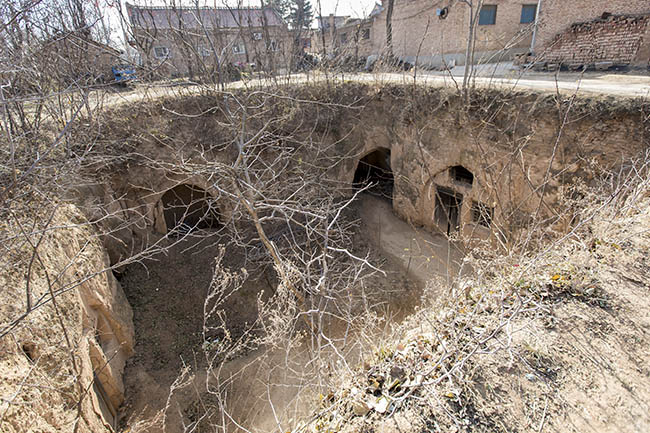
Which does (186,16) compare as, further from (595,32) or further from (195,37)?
(595,32)

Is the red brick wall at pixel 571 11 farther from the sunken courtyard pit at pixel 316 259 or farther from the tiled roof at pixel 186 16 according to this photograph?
the tiled roof at pixel 186 16

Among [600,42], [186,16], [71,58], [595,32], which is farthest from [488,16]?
[71,58]

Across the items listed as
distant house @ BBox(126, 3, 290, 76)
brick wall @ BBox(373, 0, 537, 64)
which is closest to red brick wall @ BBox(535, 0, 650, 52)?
brick wall @ BBox(373, 0, 537, 64)

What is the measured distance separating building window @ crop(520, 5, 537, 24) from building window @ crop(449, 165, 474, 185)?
11943 millimetres

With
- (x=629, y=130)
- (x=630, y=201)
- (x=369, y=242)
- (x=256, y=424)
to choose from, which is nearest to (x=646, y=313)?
(x=630, y=201)

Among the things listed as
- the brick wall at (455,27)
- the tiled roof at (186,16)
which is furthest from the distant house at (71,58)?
the brick wall at (455,27)

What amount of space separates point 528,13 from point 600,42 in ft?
18.1

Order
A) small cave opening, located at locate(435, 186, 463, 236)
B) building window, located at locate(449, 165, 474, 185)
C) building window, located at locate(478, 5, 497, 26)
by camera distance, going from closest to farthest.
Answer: building window, located at locate(449, 165, 474, 185)
small cave opening, located at locate(435, 186, 463, 236)
building window, located at locate(478, 5, 497, 26)

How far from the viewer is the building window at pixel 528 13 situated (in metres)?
15.6

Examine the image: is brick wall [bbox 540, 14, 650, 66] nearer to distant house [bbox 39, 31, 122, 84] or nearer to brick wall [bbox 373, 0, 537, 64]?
brick wall [bbox 373, 0, 537, 64]

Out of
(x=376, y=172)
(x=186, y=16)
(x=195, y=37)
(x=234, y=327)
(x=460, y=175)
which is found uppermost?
(x=186, y=16)

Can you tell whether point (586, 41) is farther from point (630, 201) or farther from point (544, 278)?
point (544, 278)

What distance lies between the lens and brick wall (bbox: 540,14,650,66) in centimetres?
1080

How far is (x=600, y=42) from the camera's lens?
11523 mm
